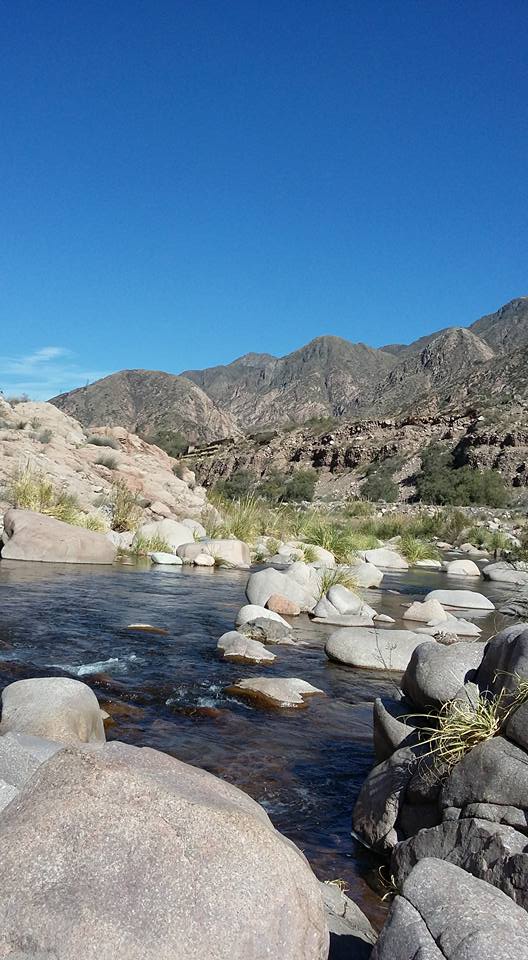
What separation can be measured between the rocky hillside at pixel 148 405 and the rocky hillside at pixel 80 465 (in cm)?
6185

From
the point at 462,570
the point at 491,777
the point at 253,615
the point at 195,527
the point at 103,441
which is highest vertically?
the point at 103,441

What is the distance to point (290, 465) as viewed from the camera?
6300 centimetres

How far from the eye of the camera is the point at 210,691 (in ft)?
23.5

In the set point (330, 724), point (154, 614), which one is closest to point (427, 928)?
point (330, 724)

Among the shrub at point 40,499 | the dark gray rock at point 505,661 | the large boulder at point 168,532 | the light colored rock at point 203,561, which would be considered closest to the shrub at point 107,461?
the large boulder at point 168,532

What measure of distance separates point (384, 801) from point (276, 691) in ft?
9.38

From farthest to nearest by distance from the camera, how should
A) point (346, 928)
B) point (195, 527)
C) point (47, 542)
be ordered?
point (195, 527)
point (47, 542)
point (346, 928)

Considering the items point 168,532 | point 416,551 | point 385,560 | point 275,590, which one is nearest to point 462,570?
point 385,560

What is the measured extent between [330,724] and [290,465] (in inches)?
2229

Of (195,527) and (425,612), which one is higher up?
(195,527)

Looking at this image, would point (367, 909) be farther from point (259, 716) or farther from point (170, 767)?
point (259, 716)

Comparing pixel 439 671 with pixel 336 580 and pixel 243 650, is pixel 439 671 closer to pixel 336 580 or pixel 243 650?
pixel 243 650

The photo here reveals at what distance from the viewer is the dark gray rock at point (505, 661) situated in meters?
4.00

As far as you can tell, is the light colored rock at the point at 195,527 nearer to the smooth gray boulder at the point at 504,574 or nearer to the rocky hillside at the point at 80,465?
the rocky hillside at the point at 80,465
